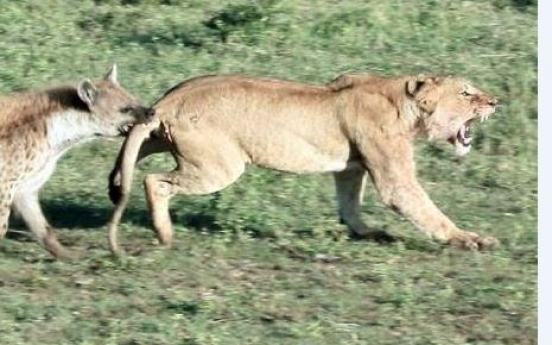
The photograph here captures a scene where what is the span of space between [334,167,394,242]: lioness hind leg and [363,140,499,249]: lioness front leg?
18cm

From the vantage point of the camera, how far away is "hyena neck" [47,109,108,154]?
8.48m

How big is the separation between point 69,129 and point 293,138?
1067 mm

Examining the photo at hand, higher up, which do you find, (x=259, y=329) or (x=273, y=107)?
(x=273, y=107)

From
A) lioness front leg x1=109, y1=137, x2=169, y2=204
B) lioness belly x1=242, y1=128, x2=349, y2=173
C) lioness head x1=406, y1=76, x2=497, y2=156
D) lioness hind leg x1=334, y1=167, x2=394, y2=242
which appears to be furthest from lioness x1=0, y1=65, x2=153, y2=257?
lioness head x1=406, y1=76, x2=497, y2=156

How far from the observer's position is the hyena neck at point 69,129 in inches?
334

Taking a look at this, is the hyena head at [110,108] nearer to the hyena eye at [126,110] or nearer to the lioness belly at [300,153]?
Answer: the hyena eye at [126,110]

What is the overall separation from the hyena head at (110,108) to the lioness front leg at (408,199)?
1140 mm

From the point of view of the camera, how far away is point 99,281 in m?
7.96

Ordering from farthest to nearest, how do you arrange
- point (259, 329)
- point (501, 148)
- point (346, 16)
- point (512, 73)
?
point (346, 16) < point (512, 73) < point (501, 148) < point (259, 329)

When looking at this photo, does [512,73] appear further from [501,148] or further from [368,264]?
[368,264]

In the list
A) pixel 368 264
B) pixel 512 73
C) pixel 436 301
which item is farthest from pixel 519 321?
pixel 512 73

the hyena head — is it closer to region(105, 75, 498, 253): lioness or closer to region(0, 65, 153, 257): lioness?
region(0, 65, 153, 257): lioness

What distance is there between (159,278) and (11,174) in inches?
35.3

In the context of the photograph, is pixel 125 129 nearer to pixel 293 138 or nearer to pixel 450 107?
pixel 293 138
